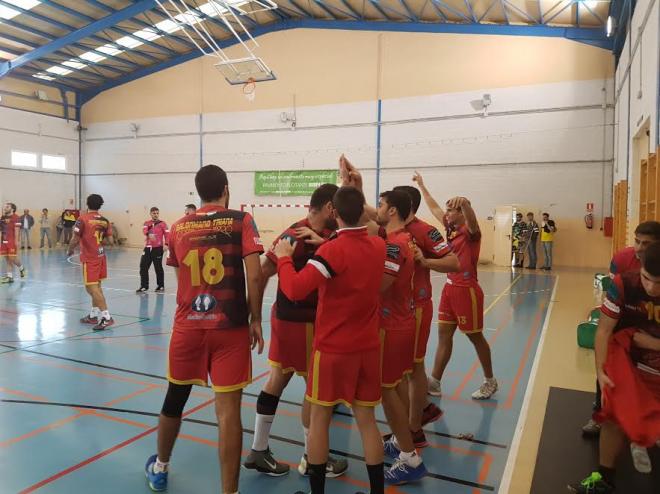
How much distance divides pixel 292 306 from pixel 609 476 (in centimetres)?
231

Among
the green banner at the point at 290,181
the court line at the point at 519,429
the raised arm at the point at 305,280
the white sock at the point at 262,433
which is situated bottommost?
the court line at the point at 519,429

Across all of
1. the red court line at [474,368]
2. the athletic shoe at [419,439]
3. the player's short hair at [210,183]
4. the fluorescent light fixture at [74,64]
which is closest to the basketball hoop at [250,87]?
the fluorescent light fixture at [74,64]

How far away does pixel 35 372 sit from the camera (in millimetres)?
5758

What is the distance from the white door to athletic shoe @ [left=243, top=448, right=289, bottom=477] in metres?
16.0

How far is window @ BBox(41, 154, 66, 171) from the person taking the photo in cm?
2606

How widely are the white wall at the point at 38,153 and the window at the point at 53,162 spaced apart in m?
0.22

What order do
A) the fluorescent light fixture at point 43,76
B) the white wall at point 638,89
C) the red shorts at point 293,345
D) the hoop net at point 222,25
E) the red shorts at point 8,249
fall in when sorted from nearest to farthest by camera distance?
1. the red shorts at point 293,345
2. the white wall at point 638,89
3. the red shorts at point 8,249
4. the hoop net at point 222,25
5. the fluorescent light fixture at point 43,76

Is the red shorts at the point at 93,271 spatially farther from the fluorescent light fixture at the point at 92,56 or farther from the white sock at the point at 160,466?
the fluorescent light fixture at the point at 92,56

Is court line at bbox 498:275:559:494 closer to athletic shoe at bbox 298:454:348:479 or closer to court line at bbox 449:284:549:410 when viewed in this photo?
court line at bbox 449:284:549:410

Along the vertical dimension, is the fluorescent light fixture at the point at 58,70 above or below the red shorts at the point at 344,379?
above

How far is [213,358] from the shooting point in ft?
10.2

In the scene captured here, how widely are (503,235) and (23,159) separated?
22.7 meters

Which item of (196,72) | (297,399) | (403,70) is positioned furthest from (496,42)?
(297,399)

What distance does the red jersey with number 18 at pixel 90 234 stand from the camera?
7914mm
